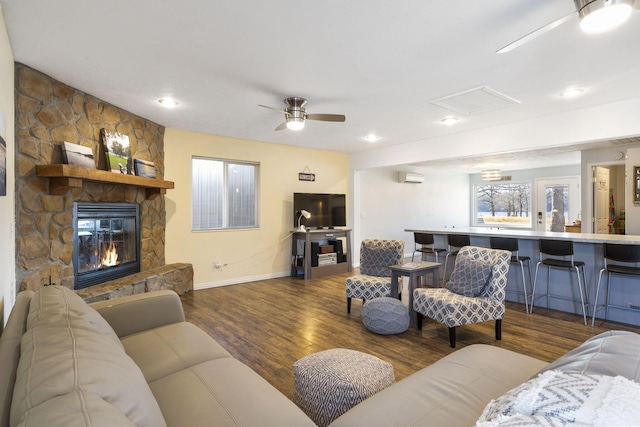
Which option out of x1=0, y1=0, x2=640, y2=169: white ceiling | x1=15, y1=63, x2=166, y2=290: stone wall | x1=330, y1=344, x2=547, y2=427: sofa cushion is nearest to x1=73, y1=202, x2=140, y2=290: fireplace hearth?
x1=15, y1=63, x2=166, y2=290: stone wall

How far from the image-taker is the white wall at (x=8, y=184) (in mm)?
2150

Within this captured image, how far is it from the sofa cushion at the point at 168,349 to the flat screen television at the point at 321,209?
418 cm

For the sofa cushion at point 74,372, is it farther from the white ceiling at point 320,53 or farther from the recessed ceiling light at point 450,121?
the recessed ceiling light at point 450,121

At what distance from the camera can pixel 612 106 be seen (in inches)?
150

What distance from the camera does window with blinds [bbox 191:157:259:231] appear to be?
544 cm

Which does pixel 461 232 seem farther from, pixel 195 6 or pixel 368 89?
pixel 195 6

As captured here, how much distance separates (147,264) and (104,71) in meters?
2.58

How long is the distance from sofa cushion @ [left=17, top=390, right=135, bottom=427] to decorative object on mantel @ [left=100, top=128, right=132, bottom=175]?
3.62 m

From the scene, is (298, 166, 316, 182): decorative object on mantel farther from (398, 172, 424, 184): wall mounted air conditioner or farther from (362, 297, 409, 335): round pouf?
(362, 297, 409, 335): round pouf

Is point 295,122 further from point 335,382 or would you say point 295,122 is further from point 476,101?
point 335,382

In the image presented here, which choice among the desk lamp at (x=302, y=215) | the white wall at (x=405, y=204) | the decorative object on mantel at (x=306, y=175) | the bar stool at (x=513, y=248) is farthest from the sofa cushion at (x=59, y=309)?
the white wall at (x=405, y=204)

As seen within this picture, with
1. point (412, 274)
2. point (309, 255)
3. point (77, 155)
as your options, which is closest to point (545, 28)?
point (412, 274)

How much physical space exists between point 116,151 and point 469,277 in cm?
410

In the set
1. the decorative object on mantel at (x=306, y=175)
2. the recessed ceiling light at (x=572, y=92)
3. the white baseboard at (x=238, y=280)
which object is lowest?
the white baseboard at (x=238, y=280)
